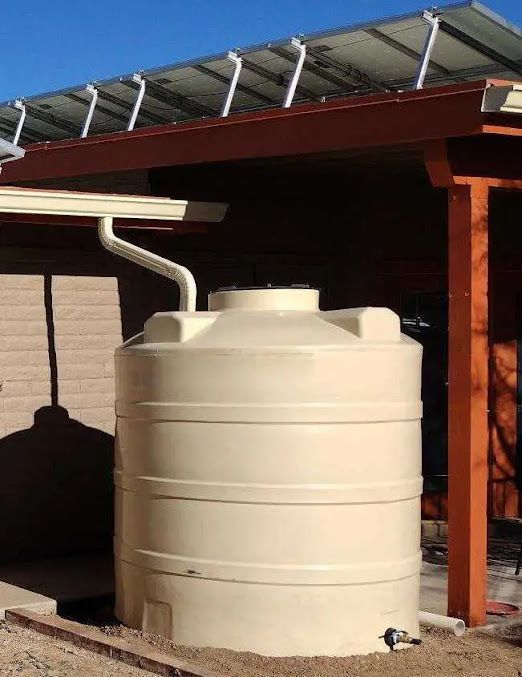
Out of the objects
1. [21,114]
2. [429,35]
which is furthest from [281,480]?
[21,114]

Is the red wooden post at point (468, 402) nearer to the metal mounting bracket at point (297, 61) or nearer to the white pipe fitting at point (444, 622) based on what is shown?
the white pipe fitting at point (444, 622)

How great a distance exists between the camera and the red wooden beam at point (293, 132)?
6781mm

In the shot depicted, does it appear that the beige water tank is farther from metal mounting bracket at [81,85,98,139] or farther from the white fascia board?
metal mounting bracket at [81,85,98,139]

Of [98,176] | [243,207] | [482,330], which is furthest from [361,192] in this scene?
[482,330]

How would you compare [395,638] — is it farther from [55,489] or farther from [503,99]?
[55,489]

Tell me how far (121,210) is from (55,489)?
223 centimetres

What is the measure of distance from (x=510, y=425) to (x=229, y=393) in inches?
217

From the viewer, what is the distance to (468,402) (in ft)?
23.2

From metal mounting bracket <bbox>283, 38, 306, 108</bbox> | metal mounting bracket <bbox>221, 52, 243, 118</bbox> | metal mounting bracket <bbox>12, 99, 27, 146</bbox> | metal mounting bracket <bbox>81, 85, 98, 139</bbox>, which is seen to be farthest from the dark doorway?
metal mounting bracket <bbox>12, 99, 27, 146</bbox>

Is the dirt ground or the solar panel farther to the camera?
the solar panel

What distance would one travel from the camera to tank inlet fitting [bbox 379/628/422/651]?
6.56 meters

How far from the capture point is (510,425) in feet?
37.4

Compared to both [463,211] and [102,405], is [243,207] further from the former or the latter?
[463,211]

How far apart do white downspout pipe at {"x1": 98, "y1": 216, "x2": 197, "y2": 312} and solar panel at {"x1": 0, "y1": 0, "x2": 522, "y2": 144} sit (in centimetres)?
318
